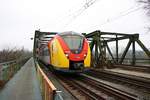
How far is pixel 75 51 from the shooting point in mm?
17453

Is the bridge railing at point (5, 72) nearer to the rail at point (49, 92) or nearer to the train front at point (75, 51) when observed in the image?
the train front at point (75, 51)

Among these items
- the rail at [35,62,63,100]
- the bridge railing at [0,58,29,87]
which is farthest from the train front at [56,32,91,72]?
the rail at [35,62,63,100]

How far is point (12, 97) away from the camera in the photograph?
10.1 meters

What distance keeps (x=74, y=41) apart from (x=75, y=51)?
917 mm

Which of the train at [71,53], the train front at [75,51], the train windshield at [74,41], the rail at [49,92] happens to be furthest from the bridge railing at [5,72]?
the rail at [49,92]

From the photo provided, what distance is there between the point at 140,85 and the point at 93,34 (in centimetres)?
1524

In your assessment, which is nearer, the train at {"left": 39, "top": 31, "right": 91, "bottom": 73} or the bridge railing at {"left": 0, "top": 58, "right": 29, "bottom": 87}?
the bridge railing at {"left": 0, "top": 58, "right": 29, "bottom": 87}

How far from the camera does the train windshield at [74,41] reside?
17719mm

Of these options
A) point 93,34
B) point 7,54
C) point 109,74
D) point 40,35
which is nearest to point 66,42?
point 109,74

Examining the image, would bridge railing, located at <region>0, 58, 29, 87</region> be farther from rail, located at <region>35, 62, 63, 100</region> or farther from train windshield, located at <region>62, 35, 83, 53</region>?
rail, located at <region>35, 62, 63, 100</region>

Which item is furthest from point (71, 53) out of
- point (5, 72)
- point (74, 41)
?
point (5, 72)

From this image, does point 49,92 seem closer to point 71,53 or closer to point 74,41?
point 71,53

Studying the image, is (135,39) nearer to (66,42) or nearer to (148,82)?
(66,42)

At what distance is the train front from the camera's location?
679 inches
